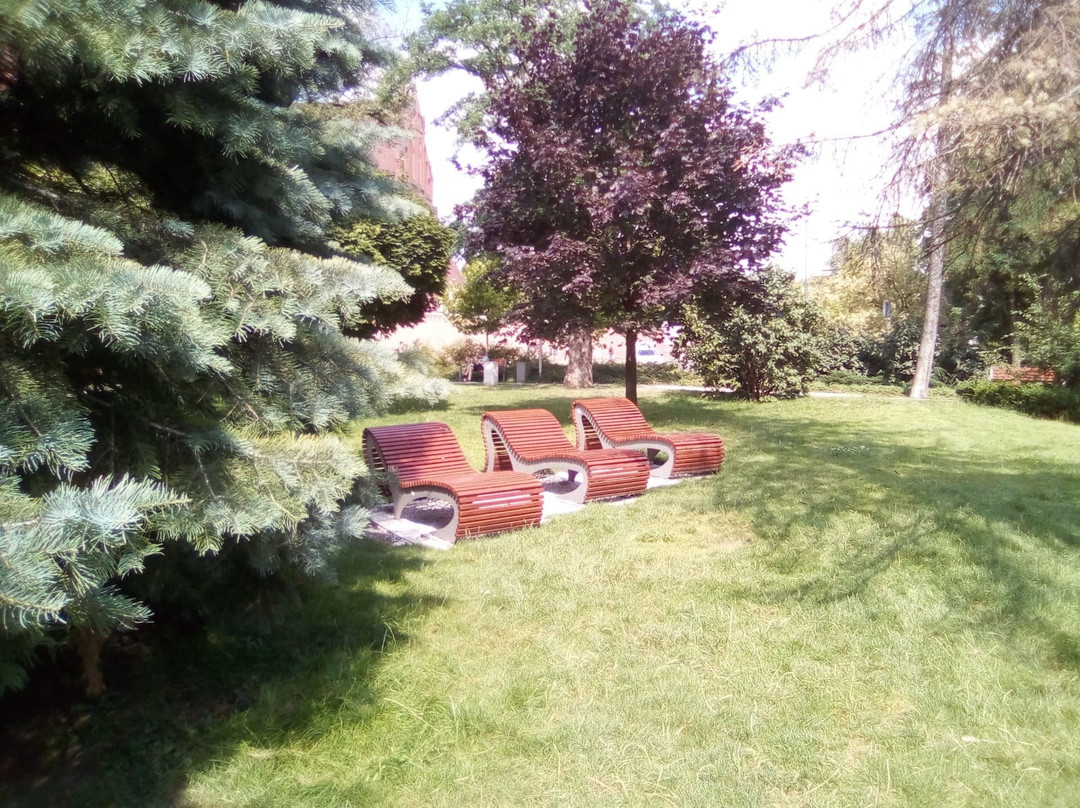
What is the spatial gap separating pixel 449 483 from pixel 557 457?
1574 mm

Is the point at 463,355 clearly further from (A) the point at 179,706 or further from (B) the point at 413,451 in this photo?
(A) the point at 179,706

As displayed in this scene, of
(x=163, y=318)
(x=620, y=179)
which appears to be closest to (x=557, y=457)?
(x=620, y=179)

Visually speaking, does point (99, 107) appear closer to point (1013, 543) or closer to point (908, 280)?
point (1013, 543)

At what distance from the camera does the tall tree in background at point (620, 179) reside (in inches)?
421

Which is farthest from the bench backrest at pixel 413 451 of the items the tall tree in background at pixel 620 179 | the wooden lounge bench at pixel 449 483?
the tall tree in background at pixel 620 179

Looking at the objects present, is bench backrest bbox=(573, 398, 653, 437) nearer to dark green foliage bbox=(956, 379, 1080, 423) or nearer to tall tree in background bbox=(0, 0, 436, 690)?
tall tree in background bbox=(0, 0, 436, 690)

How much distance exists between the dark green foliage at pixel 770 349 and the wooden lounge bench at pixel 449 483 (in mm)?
11202

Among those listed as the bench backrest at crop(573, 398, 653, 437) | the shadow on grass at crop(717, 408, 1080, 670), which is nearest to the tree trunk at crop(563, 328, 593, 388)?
the shadow on grass at crop(717, 408, 1080, 670)

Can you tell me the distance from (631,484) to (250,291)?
5.10 meters

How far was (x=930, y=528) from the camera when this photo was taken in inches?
224

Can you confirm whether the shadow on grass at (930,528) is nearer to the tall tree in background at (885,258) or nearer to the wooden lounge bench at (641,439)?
the wooden lounge bench at (641,439)

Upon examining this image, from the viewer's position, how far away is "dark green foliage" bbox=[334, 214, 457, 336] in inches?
492

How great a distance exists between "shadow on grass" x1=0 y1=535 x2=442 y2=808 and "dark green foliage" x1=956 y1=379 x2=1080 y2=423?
17.2 meters

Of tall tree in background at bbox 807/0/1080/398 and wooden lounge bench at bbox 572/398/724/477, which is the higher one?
tall tree in background at bbox 807/0/1080/398
